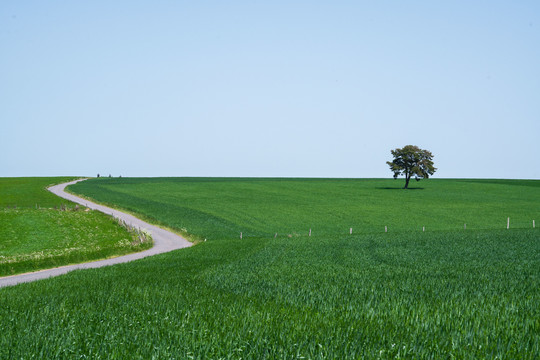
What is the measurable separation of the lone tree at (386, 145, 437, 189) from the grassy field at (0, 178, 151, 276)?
229 ft

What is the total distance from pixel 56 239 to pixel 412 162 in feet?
270

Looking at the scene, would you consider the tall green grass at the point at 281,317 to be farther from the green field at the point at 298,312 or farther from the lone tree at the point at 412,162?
the lone tree at the point at 412,162

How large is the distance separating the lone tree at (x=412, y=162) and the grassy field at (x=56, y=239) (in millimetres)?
69810

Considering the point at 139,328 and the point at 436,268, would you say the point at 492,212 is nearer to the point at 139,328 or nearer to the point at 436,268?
the point at 436,268

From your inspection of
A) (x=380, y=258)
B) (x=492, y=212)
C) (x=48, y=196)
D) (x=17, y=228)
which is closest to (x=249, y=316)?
(x=380, y=258)

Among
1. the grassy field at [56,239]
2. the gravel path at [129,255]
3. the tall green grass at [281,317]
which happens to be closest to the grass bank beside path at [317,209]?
the gravel path at [129,255]

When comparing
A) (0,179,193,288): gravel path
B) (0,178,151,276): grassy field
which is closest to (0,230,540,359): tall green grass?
(0,179,193,288): gravel path

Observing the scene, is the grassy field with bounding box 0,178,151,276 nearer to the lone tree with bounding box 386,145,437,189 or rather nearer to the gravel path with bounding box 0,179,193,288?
the gravel path with bounding box 0,179,193,288

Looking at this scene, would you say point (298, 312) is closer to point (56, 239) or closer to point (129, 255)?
point (129, 255)

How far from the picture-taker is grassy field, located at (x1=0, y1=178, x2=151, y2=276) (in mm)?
31266

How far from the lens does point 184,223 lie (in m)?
57.1

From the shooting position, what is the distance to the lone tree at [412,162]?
347 feet

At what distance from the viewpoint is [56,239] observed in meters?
42.7

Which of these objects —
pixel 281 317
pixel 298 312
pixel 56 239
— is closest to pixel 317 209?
pixel 56 239
